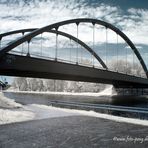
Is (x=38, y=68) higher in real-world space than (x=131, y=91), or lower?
higher

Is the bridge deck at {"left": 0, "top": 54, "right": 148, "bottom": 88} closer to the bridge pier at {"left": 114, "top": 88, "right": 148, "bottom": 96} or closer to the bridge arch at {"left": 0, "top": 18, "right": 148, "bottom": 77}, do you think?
the bridge arch at {"left": 0, "top": 18, "right": 148, "bottom": 77}

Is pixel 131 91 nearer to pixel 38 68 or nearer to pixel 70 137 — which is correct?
pixel 38 68

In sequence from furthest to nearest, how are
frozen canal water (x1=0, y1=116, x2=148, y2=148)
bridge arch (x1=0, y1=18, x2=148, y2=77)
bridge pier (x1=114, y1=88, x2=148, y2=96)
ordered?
bridge pier (x1=114, y1=88, x2=148, y2=96) → bridge arch (x1=0, y1=18, x2=148, y2=77) → frozen canal water (x1=0, y1=116, x2=148, y2=148)

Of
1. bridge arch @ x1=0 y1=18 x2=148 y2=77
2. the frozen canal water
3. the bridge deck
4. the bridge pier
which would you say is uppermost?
bridge arch @ x1=0 y1=18 x2=148 y2=77

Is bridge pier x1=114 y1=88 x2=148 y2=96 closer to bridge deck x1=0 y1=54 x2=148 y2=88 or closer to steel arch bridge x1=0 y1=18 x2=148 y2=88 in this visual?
steel arch bridge x1=0 y1=18 x2=148 y2=88

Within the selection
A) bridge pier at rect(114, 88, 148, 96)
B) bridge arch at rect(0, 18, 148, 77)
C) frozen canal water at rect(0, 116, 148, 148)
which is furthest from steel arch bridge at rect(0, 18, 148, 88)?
bridge pier at rect(114, 88, 148, 96)

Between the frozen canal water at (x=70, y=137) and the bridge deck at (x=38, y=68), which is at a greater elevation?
the bridge deck at (x=38, y=68)

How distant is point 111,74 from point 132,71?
270ft

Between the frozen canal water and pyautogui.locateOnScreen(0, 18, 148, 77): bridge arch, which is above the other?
pyautogui.locateOnScreen(0, 18, 148, 77): bridge arch

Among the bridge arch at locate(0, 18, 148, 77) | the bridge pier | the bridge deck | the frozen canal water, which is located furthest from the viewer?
the bridge pier

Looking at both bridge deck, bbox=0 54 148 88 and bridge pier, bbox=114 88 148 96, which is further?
bridge pier, bbox=114 88 148 96

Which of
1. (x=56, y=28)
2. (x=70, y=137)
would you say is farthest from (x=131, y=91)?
(x=70, y=137)

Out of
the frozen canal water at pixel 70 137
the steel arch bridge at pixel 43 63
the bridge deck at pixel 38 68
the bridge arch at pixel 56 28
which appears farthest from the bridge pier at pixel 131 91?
the frozen canal water at pixel 70 137

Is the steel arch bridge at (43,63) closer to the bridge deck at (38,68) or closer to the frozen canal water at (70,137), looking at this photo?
the bridge deck at (38,68)
